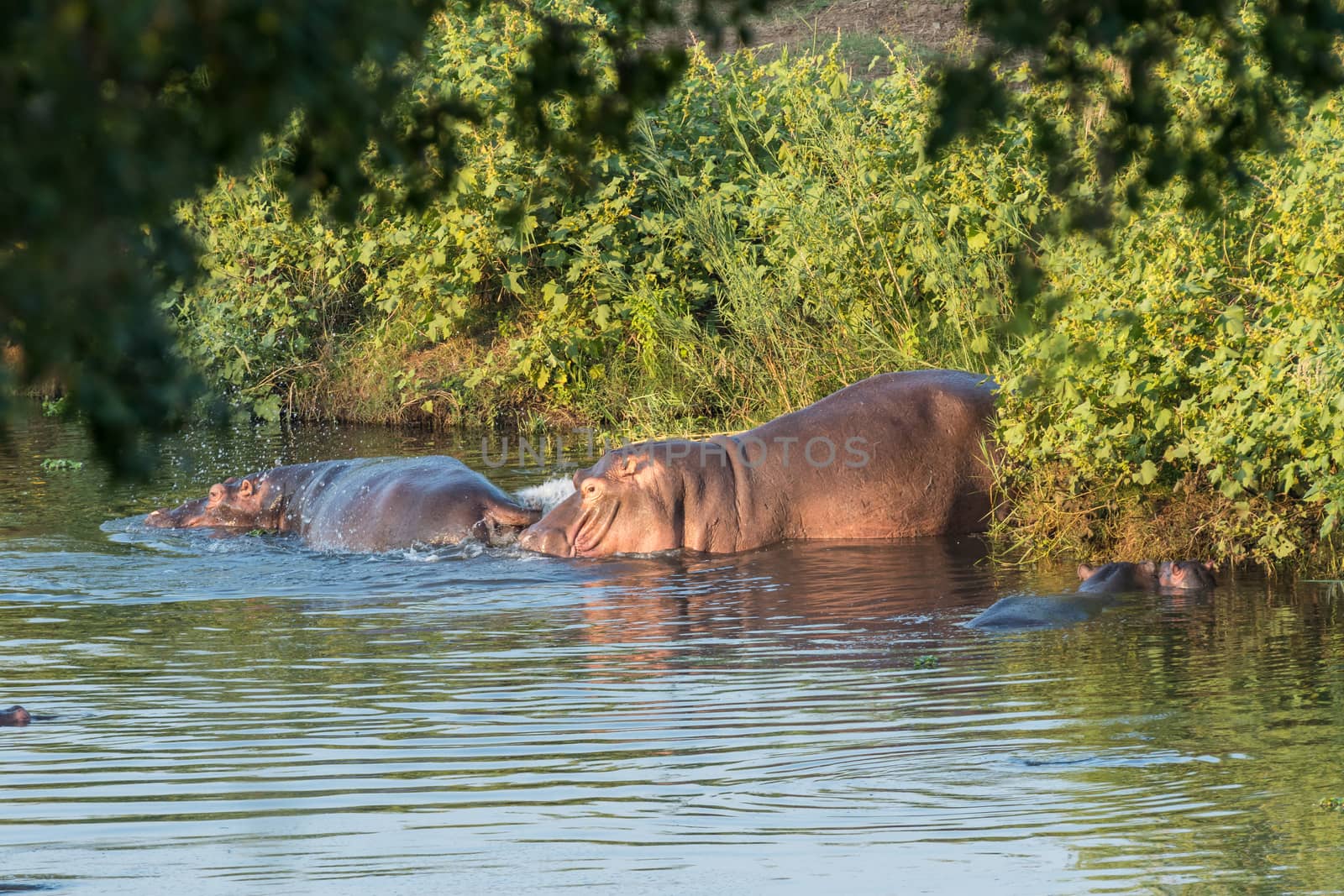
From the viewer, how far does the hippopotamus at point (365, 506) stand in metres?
9.58

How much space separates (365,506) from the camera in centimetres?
991

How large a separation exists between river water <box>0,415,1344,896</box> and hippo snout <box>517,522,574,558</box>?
103 millimetres

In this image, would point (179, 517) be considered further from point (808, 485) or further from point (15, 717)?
point (15, 717)

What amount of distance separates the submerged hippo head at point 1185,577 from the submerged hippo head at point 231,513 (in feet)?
17.8

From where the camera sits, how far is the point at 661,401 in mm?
13359

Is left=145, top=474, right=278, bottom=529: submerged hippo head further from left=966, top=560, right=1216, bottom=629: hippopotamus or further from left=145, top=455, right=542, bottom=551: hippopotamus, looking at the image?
left=966, top=560, right=1216, bottom=629: hippopotamus

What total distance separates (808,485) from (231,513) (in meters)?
3.60

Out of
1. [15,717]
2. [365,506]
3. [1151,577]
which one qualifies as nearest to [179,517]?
[365,506]

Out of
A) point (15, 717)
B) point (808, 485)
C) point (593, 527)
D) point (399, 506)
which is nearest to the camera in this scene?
point (15, 717)

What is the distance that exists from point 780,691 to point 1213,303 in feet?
9.26

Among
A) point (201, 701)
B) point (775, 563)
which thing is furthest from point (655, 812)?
point (775, 563)

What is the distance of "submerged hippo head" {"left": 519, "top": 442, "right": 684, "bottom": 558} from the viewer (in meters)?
9.27

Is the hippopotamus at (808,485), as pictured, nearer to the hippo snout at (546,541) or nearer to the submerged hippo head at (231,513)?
the hippo snout at (546,541)

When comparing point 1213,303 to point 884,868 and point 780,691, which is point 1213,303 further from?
point 884,868
